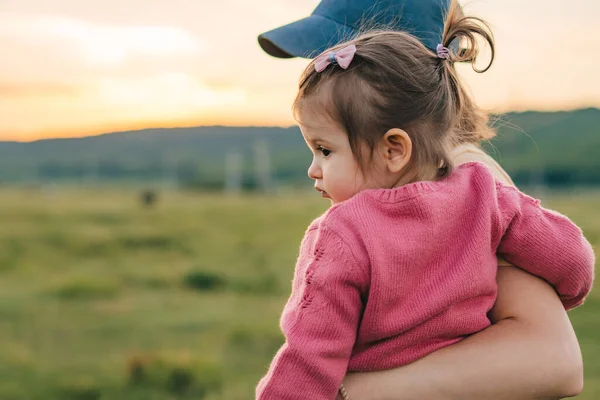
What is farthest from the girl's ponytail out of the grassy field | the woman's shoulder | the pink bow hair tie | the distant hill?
the distant hill

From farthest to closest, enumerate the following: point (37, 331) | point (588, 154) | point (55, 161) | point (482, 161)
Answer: point (55, 161) → point (588, 154) → point (37, 331) → point (482, 161)

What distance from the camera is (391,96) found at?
245cm

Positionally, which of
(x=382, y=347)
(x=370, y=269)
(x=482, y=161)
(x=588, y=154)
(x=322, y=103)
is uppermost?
(x=322, y=103)

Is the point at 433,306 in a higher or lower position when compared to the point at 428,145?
lower

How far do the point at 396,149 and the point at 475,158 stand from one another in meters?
0.35

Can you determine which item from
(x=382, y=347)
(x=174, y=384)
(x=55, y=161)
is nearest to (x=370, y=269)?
(x=382, y=347)

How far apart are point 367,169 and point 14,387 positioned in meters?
7.24

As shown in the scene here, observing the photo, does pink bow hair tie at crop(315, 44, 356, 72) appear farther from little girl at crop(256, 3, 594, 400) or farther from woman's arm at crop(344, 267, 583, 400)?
woman's arm at crop(344, 267, 583, 400)

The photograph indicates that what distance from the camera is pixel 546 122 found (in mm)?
130500

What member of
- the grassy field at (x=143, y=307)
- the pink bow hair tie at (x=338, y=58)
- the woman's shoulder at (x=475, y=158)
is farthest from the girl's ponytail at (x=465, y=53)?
the grassy field at (x=143, y=307)

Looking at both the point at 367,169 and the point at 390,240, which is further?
the point at 367,169

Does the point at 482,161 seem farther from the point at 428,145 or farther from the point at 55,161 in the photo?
the point at 55,161

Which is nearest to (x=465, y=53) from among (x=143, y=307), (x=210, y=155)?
(x=143, y=307)

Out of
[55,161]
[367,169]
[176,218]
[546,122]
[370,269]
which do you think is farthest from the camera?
[55,161]
